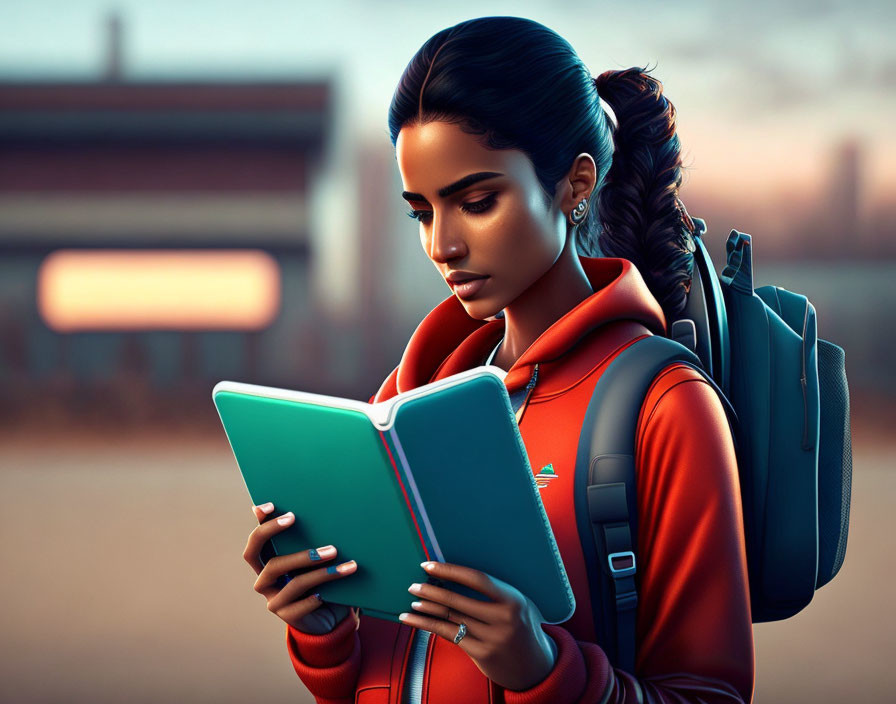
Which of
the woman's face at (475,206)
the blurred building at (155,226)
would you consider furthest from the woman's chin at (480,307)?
the blurred building at (155,226)

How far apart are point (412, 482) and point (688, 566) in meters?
0.27

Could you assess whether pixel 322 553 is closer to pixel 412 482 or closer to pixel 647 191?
pixel 412 482

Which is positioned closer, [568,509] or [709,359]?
[568,509]

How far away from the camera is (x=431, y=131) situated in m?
0.92

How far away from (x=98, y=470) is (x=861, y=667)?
476cm

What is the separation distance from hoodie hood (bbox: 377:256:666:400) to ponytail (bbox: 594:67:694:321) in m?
0.07

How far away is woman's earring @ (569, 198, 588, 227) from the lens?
994mm

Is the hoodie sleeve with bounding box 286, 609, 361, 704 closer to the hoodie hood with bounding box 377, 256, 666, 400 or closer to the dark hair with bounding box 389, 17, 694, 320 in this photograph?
the hoodie hood with bounding box 377, 256, 666, 400

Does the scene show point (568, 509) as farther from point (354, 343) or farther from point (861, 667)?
point (354, 343)

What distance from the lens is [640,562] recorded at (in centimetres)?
88

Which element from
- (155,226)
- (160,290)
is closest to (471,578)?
(160,290)

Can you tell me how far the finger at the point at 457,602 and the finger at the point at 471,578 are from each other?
10mm

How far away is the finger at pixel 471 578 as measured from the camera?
753 millimetres

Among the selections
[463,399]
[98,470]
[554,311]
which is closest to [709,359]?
[554,311]
